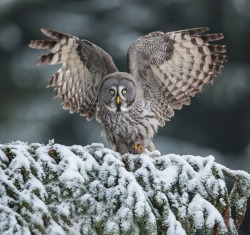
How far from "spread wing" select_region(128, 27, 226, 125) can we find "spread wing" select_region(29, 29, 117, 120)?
205 millimetres

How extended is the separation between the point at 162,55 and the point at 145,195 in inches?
95.9

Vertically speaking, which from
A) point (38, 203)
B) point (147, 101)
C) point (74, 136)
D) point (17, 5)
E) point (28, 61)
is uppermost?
point (17, 5)

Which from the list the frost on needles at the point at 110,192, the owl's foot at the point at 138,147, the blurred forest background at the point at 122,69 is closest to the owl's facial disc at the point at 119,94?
the owl's foot at the point at 138,147

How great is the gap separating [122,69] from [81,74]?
7445 mm

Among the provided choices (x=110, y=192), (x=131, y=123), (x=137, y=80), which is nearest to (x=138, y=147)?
(x=131, y=123)

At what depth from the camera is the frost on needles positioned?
3260mm

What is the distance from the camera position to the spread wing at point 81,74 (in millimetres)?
5715

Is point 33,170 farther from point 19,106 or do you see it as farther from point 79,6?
point 79,6

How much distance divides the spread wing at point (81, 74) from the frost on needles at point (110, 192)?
2.16 m

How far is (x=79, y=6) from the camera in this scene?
50.3ft

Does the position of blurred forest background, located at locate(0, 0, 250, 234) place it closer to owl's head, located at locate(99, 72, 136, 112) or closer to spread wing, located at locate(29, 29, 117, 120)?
spread wing, located at locate(29, 29, 117, 120)

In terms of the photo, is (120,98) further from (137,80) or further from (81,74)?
(81,74)

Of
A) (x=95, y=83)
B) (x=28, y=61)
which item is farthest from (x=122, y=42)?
(x=95, y=83)

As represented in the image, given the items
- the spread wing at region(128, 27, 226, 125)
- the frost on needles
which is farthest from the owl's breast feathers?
the frost on needles
